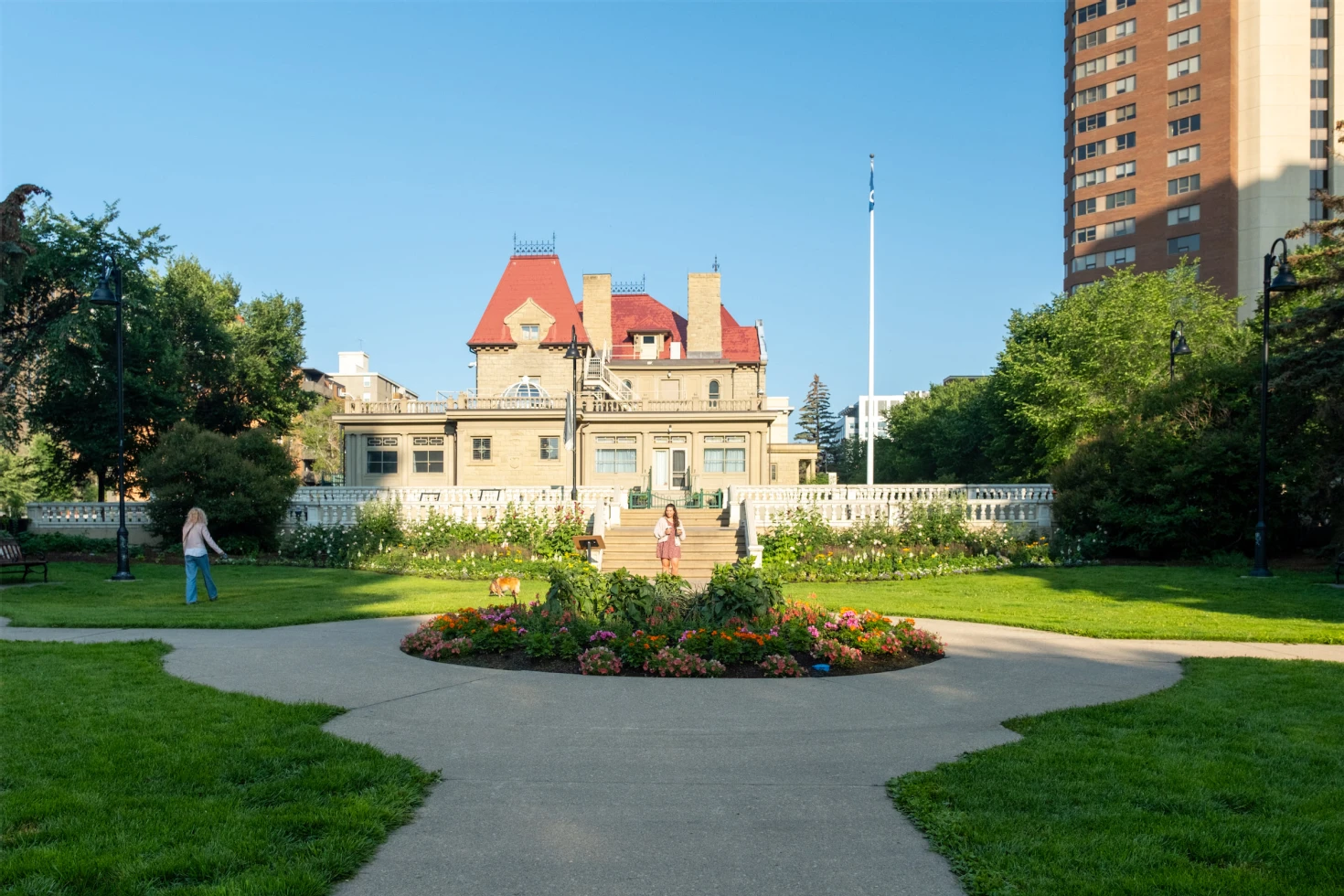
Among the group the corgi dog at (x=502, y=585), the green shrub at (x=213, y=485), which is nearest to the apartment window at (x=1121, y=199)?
the green shrub at (x=213, y=485)

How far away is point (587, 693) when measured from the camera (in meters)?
9.02

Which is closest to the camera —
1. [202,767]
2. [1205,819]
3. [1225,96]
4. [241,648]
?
[1205,819]

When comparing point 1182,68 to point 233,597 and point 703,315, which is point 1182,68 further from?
point 233,597

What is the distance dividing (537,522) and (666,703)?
1836 cm

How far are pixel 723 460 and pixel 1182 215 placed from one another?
49.1 meters

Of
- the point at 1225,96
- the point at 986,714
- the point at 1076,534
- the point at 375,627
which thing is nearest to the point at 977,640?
the point at 986,714

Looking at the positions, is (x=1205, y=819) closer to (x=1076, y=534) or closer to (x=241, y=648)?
(x=241, y=648)

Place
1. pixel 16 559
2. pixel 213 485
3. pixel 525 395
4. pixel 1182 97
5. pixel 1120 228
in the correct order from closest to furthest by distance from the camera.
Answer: pixel 16 559, pixel 213 485, pixel 525 395, pixel 1182 97, pixel 1120 228

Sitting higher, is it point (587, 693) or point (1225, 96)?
point (1225, 96)

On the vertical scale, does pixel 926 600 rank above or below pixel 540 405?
below

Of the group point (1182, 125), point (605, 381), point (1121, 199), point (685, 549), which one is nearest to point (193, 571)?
point (685, 549)

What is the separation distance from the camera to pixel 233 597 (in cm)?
1742

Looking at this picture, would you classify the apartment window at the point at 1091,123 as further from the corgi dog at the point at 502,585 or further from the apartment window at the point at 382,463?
the corgi dog at the point at 502,585

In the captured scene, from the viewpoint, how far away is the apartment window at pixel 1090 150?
242 feet
